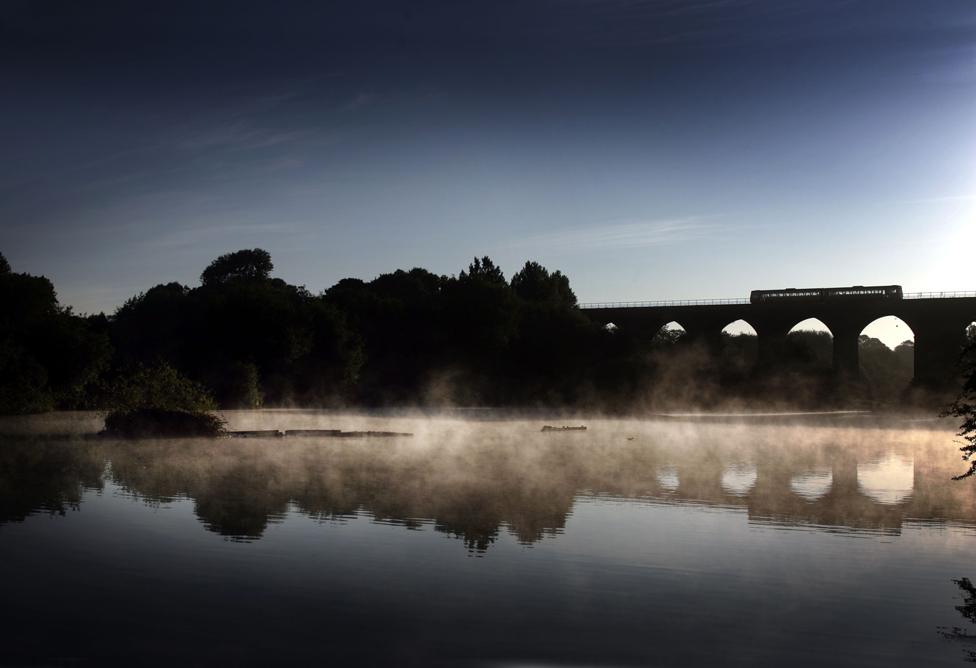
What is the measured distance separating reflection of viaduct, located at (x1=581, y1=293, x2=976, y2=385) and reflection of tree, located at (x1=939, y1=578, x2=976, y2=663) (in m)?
71.3

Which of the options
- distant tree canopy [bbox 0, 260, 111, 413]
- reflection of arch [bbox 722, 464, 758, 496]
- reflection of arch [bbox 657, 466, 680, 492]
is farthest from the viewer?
distant tree canopy [bbox 0, 260, 111, 413]

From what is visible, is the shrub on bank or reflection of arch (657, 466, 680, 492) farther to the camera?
the shrub on bank

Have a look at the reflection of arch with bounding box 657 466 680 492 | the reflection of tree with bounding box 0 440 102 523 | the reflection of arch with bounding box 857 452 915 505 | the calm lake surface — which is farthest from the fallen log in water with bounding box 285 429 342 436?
the reflection of arch with bounding box 857 452 915 505

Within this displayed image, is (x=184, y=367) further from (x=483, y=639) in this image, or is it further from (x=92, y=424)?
(x=483, y=639)

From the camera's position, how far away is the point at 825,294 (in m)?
91.1

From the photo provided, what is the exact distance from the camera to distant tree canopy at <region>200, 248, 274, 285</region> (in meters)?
138

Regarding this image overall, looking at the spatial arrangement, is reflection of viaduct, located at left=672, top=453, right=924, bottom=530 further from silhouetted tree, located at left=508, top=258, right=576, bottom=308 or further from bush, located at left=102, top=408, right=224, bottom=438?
silhouetted tree, located at left=508, top=258, right=576, bottom=308

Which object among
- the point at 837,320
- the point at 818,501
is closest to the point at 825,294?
the point at 837,320

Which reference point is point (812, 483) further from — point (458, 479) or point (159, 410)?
point (159, 410)

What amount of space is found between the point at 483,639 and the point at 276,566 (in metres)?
3.96

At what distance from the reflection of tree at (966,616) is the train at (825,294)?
81.0 m

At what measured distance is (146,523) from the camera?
52.1 feet

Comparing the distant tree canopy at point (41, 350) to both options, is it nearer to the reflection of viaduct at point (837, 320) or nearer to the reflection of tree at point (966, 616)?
the reflection of tree at point (966, 616)

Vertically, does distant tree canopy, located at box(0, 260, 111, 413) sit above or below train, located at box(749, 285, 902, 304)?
below
